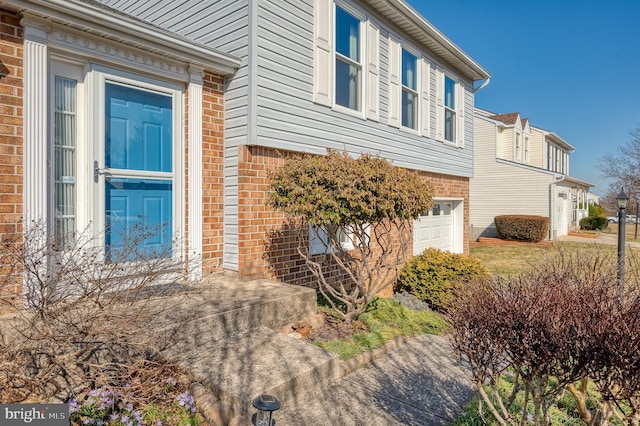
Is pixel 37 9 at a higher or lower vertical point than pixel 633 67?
lower

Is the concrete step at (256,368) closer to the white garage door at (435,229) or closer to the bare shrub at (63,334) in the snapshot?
A: the bare shrub at (63,334)

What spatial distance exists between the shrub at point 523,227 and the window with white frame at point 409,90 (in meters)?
11.0

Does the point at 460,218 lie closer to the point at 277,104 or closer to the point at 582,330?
the point at 277,104

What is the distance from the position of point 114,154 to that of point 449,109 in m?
8.80

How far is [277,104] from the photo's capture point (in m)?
5.98

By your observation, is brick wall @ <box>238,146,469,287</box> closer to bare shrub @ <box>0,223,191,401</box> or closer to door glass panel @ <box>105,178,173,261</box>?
door glass panel @ <box>105,178,173,261</box>

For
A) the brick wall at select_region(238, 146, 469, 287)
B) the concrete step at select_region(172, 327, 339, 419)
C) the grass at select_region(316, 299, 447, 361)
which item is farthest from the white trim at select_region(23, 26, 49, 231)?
the grass at select_region(316, 299, 447, 361)

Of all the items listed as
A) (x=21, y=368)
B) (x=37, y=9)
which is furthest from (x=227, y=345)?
(x=37, y=9)

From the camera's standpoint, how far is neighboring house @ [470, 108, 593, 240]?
18.9m

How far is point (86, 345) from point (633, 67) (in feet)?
104

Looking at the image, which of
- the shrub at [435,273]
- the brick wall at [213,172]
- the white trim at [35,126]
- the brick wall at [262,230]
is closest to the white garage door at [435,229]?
the shrub at [435,273]

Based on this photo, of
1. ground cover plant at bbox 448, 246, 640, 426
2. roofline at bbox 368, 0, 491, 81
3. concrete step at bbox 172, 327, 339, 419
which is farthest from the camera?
roofline at bbox 368, 0, 491, 81

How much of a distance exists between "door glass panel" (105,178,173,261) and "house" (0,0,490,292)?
2 centimetres

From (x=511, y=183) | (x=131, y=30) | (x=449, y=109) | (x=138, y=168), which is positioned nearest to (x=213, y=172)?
(x=138, y=168)
